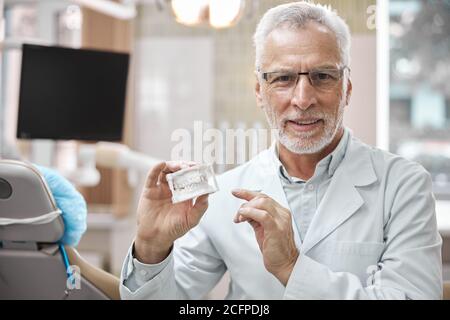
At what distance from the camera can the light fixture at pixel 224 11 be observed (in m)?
1.16

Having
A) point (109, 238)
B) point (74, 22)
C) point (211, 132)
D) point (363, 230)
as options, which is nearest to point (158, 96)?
point (74, 22)

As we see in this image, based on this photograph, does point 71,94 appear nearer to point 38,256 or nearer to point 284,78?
point 38,256

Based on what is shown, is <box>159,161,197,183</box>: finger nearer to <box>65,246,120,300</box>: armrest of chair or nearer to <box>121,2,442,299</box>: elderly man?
<box>121,2,442,299</box>: elderly man

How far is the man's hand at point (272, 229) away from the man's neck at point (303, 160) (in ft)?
0.31

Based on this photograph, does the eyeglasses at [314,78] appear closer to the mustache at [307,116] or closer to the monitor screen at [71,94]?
the mustache at [307,116]

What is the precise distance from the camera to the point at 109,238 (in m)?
1.16

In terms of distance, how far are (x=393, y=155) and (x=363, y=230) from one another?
0.14m

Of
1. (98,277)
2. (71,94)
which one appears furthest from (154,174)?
(71,94)

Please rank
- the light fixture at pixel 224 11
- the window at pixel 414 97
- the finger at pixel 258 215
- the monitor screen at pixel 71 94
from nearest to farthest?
the finger at pixel 258 215 < the window at pixel 414 97 < the light fixture at pixel 224 11 < the monitor screen at pixel 71 94

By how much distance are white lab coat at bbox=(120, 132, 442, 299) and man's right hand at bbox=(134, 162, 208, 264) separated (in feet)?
0.16

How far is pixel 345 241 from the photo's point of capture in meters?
0.87

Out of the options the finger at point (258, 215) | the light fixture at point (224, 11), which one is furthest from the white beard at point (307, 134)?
the light fixture at point (224, 11)

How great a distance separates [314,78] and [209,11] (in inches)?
19.1

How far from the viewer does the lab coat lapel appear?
87cm
